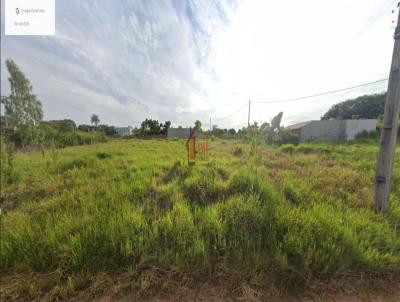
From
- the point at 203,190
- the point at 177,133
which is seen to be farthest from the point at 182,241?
the point at 177,133

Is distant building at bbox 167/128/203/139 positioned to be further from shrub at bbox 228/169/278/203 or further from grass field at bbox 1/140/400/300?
grass field at bbox 1/140/400/300

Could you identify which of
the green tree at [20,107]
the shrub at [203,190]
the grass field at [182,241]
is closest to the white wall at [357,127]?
the grass field at [182,241]

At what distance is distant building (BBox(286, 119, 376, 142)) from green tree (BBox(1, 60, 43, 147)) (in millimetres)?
23313

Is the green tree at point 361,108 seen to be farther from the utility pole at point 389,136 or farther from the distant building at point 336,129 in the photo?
the utility pole at point 389,136

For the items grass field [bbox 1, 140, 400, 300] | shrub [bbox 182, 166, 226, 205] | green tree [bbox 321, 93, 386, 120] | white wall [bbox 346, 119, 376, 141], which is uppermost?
green tree [bbox 321, 93, 386, 120]

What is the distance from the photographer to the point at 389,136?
2475 mm

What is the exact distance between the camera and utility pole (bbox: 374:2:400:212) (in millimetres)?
2434

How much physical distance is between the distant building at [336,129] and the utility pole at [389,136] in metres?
19.9

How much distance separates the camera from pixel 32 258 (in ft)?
5.45

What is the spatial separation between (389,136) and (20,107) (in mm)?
6786

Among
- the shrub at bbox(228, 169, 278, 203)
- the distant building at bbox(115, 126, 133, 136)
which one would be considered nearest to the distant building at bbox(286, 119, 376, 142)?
the shrub at bbox(228, 169, 278, 203)

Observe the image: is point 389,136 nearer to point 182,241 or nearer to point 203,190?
point 203,190

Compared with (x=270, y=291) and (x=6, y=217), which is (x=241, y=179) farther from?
(x=6, y=217)

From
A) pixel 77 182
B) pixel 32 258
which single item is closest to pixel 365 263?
pixel 32 258
